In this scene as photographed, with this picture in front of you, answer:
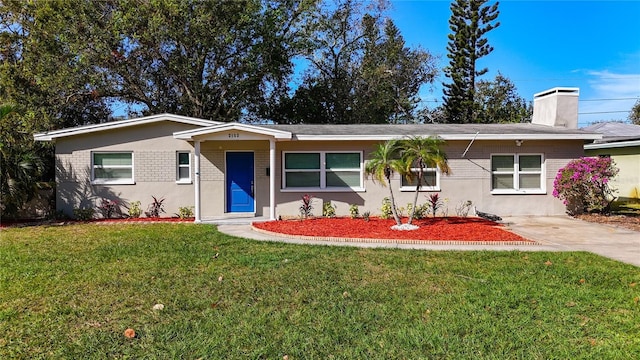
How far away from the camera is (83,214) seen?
1278cm

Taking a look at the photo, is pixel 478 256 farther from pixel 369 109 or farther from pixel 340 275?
pixel 369 109

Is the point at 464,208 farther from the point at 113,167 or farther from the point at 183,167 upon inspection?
the point at 113,167

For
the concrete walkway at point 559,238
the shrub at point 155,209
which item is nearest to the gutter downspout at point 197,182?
the concrete walkway at point 559,238

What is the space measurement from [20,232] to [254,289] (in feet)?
28.5

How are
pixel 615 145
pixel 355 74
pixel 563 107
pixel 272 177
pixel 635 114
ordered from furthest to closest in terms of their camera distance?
pixel 635 114 < pixel 355 74 < pixel 615 145 < pixel 563 107 < pixel 272 177

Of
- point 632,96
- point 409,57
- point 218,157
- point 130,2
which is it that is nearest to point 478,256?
point 218,157

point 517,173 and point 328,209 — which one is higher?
point 517,173

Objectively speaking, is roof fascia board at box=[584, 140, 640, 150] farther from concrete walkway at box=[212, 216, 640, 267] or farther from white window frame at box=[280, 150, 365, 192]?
white window frame at box=[280, 150, 365, 192]

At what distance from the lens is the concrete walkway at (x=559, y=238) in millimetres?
7816

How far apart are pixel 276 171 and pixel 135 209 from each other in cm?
503

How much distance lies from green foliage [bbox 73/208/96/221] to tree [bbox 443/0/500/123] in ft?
78.4

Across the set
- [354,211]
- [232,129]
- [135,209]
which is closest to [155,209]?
[135,209]

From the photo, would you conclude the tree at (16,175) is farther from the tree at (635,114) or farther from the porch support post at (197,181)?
the tree at (635,114)

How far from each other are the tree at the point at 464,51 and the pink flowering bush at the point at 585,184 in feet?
52.0
